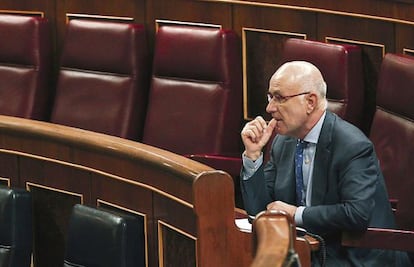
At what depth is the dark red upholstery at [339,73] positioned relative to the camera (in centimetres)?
158

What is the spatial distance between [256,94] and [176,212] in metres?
0.61

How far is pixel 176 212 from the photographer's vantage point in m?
1.26

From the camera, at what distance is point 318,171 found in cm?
132

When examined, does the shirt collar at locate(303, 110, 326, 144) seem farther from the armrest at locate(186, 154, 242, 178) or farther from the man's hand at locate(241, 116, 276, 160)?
the armrest at locate(186, 154, 242, 178)

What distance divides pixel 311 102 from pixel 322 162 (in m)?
0.07

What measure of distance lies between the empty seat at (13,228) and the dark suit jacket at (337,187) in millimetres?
307

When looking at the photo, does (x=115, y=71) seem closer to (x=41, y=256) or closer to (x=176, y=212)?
(x=41, y=256)

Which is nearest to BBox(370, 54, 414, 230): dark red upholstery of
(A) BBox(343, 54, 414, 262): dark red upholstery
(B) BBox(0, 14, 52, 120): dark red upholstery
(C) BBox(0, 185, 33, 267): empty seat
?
(A) BBox(343, 54, 414, 262): dark red upholstery

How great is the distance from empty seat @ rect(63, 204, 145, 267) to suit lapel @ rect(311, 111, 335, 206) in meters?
0.21

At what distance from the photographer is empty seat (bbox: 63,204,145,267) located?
51.8 inches

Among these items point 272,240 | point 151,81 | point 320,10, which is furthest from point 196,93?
point 272,240

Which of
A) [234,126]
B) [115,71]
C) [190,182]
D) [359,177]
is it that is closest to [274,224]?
[190,182]

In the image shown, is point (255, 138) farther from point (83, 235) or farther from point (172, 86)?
point (172, 86)

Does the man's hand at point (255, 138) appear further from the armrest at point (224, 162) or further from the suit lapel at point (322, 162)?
the armrest at point (224, 162)
